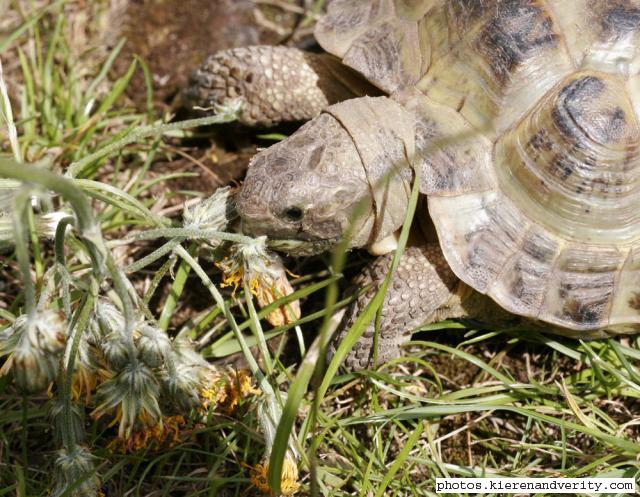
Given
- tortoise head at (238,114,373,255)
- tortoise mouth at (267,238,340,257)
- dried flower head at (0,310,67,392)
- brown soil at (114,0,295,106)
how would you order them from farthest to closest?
brown soil at (114,0,295,106), tortoise mouth at (267,238,340,257), tortoise head at (238,114,373,255), dried flower head at (0,310,67,392)

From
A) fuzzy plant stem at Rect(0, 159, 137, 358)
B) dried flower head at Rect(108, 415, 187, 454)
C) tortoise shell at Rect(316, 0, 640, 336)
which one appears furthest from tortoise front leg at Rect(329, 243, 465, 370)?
fuzzy plant stem at Rect(0, 159, 137, 358)

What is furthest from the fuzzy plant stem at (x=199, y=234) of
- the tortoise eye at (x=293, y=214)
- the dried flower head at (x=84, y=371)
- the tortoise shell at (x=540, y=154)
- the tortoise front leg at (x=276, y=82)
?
the tortoise front leg at (x=276, y=82)

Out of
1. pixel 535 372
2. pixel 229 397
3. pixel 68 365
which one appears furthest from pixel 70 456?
pixel 535 372

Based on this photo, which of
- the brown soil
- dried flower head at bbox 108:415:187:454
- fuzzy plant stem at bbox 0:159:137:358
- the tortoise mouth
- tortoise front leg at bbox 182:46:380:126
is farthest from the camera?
the brown soil

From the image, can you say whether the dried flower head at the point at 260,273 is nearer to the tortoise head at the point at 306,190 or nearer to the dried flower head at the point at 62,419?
the tortoise head at the point at 306,190

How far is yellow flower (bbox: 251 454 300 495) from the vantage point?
2.63 metres

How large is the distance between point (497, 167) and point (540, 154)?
186mm

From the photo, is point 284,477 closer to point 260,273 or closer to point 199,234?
point 260,273

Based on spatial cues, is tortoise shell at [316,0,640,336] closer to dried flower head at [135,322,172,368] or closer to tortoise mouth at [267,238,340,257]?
tortoise mouth at [267,238,340,257]

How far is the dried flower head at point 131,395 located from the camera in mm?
2436

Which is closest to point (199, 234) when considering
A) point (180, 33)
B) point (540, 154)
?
point (540, 154)

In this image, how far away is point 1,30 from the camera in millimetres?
4289

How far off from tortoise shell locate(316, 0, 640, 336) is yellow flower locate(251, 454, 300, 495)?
106cm

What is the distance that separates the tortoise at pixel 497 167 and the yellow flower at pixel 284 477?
2.65ft
